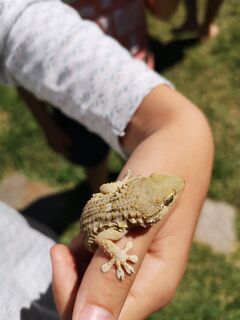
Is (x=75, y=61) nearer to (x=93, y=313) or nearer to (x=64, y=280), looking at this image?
(x=64, y=280)

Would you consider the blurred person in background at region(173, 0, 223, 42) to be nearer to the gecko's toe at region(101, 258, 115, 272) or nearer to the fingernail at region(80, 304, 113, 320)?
the gecko's toe at region(101, 258, 115, 272)

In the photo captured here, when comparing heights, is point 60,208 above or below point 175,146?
below

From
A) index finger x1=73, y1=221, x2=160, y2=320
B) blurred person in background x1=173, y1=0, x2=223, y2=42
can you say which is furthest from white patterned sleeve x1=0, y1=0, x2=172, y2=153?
blurred person in background x1=173, y1=0, x2=223, y2=42

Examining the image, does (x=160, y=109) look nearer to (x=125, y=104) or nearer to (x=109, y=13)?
(x=125, y=104)

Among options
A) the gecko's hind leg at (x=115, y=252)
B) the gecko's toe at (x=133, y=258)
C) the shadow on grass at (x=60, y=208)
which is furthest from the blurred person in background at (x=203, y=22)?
the gecko's toe at (x=133, y=258)

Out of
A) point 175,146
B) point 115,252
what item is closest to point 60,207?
point 175,146

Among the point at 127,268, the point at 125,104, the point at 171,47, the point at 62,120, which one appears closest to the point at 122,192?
the point at 127,268
